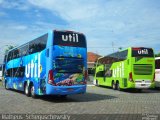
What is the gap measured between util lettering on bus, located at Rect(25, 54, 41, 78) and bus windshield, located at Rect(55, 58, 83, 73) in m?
1.77

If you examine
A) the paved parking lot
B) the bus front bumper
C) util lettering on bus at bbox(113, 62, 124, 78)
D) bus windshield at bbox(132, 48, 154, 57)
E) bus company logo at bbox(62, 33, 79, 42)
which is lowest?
the paved parking lot

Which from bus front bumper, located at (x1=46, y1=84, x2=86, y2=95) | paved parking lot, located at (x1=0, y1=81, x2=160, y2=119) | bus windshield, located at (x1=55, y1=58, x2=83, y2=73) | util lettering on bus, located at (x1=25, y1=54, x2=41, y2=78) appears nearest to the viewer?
paved parking lot, located at (x1=0, y1=81, x2=160, y2=119)

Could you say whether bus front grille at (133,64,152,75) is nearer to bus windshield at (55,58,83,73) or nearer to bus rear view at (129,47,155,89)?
bus rear view at (129,47,155,89)

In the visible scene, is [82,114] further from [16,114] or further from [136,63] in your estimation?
[136,63]

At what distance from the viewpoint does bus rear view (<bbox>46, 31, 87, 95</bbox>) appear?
18.5m

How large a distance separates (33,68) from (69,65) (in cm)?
317

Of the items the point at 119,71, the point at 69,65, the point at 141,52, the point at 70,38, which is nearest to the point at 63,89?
the point at 69,65

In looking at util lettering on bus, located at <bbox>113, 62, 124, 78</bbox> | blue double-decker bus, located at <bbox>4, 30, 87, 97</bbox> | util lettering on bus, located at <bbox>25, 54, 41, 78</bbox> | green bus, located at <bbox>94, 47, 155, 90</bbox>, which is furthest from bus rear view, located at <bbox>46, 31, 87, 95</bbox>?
util lettering on bus, located at <bbox>113, 62, 124, 78</bbox>

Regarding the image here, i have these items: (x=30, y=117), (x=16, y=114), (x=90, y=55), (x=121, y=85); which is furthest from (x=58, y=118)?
(x=90, y=55)

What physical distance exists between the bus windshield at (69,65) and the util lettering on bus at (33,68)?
5.80 ft

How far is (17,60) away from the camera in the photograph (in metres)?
25.9

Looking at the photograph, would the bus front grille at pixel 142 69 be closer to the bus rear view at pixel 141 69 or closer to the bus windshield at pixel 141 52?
the bus rear view at pixel 141 69

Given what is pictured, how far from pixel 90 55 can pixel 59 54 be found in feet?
286

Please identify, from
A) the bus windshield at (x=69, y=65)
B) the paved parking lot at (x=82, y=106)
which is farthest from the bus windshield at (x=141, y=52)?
the bus windshield at (x=69, y=65)
